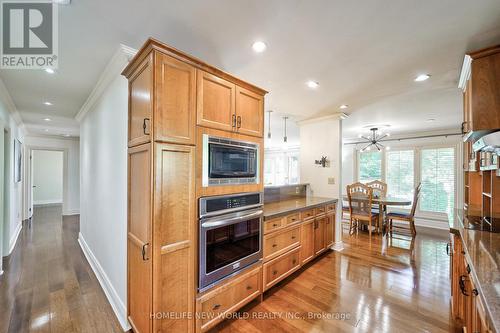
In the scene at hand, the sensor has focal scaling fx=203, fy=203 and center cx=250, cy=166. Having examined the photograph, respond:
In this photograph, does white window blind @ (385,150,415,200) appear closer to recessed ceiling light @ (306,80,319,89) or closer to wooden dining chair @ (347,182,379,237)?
wooden dining chair @ (347,182,379,237)

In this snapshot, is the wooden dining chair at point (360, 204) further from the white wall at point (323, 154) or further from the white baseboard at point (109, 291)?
the white baseboard at point (109, 291)

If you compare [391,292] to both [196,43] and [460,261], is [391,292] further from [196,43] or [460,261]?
[196,43]

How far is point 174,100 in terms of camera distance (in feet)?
4.96

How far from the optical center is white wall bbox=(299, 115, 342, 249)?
377cm

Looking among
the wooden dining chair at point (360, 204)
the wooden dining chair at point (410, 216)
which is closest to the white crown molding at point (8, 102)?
the wooden dining chair at point (360, 204)

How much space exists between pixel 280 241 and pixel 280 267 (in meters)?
0.32

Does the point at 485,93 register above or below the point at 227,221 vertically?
above

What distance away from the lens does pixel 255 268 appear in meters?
2.10

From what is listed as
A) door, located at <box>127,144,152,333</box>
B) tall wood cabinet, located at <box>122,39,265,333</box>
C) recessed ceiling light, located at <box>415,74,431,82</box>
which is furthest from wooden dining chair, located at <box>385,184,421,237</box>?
door, located at <box>127,144,152,333</box>

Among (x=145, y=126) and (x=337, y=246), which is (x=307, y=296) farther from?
(x=145, y=126)

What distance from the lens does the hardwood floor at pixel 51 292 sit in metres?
1.90

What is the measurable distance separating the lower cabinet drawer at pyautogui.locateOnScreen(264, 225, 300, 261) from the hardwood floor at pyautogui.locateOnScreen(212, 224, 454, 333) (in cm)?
47

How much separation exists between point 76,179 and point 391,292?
27.8 ft

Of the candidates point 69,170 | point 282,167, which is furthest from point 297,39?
point 282,167
